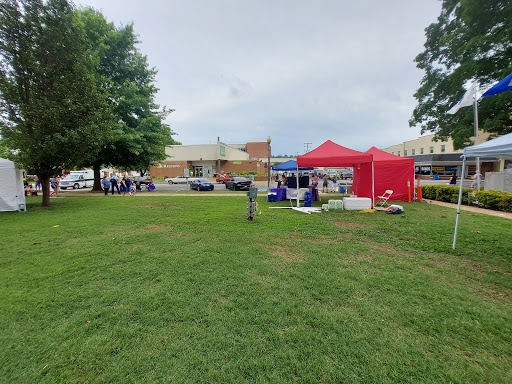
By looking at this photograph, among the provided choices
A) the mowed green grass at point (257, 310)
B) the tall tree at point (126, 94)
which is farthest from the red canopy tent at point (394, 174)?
the tall tree at point (126, 94)

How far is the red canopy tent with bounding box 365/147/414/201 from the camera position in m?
13.0

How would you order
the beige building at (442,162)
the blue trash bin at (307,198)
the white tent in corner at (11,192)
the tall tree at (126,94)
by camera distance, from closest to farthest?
the white tent in corner at (11,192), the blue trash bin at (307,198), the tall tree at (126,94), the beige building at (442,162)

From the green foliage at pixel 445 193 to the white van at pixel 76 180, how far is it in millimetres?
36017

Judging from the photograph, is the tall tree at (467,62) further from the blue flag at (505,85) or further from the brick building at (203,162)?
the brick building at (203,162)

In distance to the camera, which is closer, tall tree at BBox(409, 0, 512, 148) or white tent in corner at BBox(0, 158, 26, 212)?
white tent in corner at BBox(0, 158, 26, 212)

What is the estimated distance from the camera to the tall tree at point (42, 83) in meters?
9.76

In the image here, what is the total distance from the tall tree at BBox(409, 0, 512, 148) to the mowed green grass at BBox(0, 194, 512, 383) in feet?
54.1

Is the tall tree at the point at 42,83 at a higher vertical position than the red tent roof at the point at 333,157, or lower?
higher

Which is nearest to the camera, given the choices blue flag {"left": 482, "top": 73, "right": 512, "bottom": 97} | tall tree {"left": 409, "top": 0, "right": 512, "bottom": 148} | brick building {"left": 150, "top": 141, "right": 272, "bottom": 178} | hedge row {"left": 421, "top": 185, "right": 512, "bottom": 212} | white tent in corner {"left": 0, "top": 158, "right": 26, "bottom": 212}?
blue flag {"left": 482, "top": 73, "right": 512, "bottom": 97}

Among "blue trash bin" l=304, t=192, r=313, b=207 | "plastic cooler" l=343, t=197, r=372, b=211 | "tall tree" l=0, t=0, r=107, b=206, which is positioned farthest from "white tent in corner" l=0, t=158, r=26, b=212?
"plastic cooler" l=343, t=197, r=372, b=211

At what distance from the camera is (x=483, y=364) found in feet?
6.75

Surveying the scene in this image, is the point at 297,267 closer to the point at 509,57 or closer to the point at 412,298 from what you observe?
the point at 412,298

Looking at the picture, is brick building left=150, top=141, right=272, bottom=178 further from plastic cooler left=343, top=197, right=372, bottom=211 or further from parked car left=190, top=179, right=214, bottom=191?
plastic cooler left=343, top=197, right=372, bottom=211

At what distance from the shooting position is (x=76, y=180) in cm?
2788
